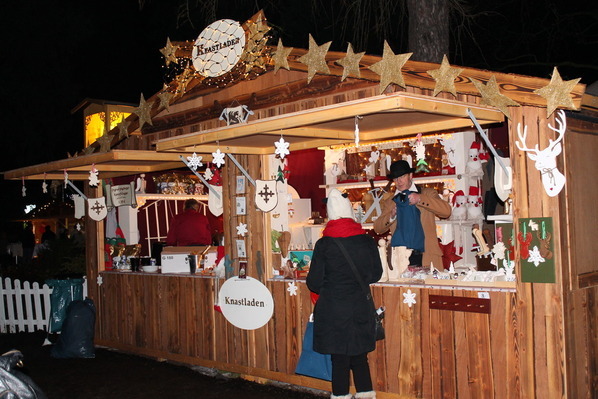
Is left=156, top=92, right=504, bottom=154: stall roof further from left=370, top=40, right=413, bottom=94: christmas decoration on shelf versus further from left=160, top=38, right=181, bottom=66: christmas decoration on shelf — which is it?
left=160, top=38, right=181, bottom=66: christmas decoration on shelf

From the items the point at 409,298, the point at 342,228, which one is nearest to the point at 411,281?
the point at 409,298

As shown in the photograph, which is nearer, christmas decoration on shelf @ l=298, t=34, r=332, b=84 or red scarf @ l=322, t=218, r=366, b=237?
red scarf @ l=322, t=218, r=366, b=237

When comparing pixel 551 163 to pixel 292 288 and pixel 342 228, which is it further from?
pixel 292 288

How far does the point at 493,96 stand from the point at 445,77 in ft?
1.32

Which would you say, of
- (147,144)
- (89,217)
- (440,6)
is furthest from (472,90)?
(89,217)

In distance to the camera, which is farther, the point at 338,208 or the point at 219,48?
the point at 219,48

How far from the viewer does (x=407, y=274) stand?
21.2 ft

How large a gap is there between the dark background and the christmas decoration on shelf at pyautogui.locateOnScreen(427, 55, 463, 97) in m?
2.83

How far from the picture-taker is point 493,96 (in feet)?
17.6

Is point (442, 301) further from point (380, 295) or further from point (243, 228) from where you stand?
point (243, 228)

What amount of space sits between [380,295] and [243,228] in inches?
82.8

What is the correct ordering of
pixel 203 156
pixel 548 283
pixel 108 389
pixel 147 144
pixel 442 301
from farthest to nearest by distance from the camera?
pixel 147 144 → pixel 203 156 → pixel 108 389 → pixel 442 301 → pixel 548 283

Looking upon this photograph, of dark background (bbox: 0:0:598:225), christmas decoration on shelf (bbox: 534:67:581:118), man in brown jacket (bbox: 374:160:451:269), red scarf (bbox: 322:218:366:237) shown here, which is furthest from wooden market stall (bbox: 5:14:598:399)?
dark background (bbox: 0:0:598:225)

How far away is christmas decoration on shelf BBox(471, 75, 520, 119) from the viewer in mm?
5348
